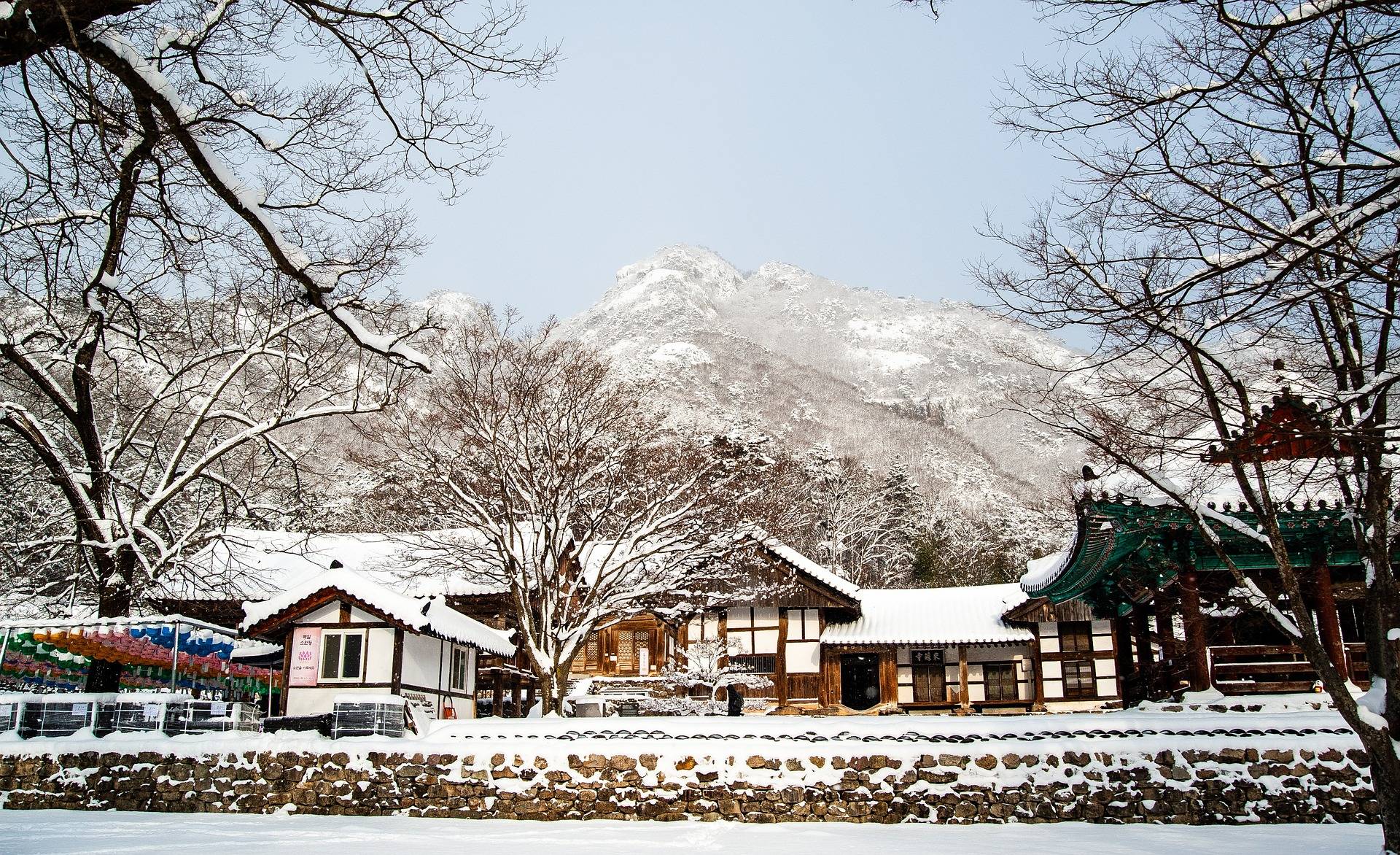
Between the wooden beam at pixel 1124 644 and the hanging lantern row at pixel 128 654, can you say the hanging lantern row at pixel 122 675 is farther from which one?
the wooden beam at pixel 1124 644

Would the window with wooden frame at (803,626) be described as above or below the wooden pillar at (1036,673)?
above

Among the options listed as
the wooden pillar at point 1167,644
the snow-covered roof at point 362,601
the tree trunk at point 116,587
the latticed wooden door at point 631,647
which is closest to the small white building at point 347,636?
the snow-covered roof at point 362,601

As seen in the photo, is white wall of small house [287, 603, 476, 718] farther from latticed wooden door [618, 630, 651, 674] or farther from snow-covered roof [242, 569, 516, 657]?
latticed wooden door [618, 630, 651, 674]

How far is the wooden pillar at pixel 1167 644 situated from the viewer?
1578cm

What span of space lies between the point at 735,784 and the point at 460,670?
38.4 feet

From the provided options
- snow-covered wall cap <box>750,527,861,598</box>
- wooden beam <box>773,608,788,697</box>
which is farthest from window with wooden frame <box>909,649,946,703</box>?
wooden beam <box>773,608,788,697</box>

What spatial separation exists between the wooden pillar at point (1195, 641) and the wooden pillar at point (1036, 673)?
12745 millimetres

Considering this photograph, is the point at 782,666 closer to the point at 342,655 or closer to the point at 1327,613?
the point at 342,655

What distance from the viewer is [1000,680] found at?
28047 millimetres

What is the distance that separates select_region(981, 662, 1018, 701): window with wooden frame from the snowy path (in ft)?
54.0

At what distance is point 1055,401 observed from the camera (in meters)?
9.69

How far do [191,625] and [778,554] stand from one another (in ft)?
51.6

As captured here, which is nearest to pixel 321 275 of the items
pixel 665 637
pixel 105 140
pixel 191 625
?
pixel 105 140

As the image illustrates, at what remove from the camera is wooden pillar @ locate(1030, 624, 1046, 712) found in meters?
27.0
